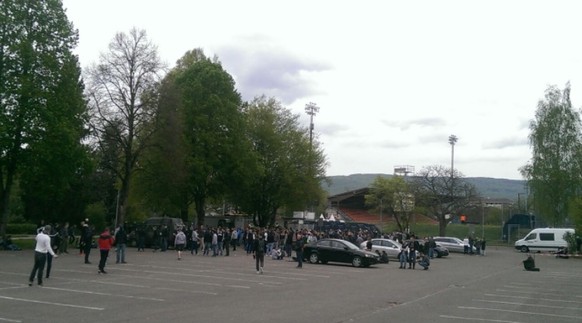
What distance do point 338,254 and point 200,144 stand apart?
1889 centimetres

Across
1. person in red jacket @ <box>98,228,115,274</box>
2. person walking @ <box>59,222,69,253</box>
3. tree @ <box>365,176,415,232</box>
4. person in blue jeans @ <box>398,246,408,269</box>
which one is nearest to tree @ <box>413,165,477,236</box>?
tree @ <box>365,176,415,232</box>

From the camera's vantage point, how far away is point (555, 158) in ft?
199

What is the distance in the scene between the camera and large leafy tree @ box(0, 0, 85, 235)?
108ft

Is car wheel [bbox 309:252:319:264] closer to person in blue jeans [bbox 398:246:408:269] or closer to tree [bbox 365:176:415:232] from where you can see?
person in blue jeans [bbox 398:246:408:269]

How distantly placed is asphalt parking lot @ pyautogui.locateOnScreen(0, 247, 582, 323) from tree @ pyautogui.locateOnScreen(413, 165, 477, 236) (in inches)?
1698

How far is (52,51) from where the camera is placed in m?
34.9

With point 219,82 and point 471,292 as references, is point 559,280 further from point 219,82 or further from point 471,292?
point 219,82

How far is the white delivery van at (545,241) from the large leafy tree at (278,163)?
64.2 ft

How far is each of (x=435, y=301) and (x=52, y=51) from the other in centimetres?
2782

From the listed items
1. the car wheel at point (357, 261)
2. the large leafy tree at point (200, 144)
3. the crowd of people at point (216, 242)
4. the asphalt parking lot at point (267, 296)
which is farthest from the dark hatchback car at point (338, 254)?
the large leafy tree at point (200, 144)

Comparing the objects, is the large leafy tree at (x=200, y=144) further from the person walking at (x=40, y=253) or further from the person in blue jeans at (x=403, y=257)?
the person walking at (x=40, y=253)

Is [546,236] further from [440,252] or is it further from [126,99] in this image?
[126,99]

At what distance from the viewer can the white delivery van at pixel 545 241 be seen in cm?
5253

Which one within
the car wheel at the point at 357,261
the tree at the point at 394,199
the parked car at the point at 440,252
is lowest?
the car wheel at the point at 357,261
